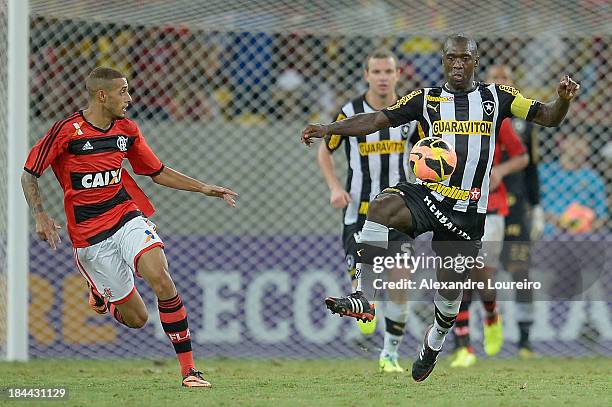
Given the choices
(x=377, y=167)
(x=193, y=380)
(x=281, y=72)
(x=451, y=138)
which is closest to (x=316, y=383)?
(x=193, y=380)

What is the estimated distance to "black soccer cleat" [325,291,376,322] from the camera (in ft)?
20.9

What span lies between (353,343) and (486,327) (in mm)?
1546

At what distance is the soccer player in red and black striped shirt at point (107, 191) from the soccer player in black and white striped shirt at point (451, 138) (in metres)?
0.95

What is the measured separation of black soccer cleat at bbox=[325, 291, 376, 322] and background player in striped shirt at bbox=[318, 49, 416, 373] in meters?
1.87

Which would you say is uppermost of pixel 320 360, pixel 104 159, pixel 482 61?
pixel 482 61

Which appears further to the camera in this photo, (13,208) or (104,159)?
(13,208)

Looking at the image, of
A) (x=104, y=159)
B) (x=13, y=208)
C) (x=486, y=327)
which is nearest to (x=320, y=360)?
(x=486, y=327)

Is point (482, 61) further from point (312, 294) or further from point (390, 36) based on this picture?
point (312, 294)

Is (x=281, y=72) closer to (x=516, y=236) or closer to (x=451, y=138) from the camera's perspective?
(x=516, y=236)

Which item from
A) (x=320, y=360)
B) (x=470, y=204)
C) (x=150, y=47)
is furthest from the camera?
(x=150, y=47)

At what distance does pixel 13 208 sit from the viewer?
9.52 meters

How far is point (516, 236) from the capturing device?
33.8 ft

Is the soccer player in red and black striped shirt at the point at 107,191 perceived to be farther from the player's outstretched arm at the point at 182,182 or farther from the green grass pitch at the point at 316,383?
the green grass pitch at the point at 316,383

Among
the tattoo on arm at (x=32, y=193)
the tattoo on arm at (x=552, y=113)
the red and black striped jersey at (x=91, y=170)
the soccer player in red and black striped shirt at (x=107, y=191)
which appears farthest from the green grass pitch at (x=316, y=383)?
the tattoo on arm at (x=552, y=113)
